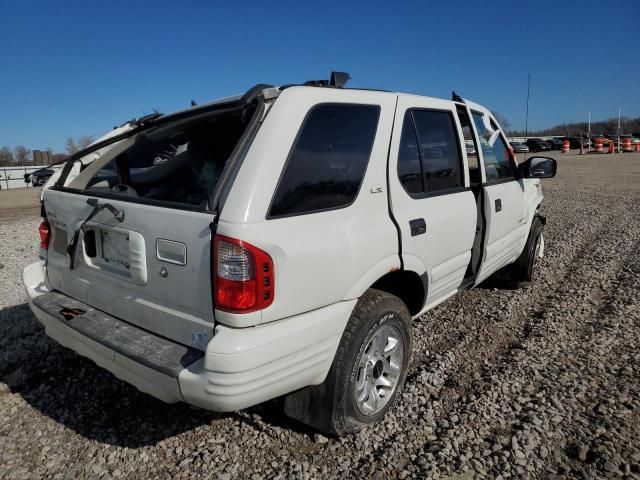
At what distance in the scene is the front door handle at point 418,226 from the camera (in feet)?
8.78

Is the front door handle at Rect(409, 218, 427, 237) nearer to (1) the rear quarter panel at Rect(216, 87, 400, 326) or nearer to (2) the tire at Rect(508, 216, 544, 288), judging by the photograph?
(1) the rear quarter panel at Rect(216, 87, 400, 326)

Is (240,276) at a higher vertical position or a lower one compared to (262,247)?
lower

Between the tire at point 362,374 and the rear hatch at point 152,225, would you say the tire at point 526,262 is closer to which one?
the tire at point 362,374

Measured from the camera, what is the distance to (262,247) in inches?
76.1

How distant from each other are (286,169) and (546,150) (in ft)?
170

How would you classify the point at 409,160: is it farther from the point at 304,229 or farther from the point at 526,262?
the point at 526,262

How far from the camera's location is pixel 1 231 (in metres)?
9.15

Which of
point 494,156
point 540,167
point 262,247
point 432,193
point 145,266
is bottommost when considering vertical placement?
point 145,266

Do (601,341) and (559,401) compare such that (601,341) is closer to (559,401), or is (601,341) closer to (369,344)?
(559,401)

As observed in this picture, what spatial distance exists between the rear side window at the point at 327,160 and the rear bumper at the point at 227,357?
518mm

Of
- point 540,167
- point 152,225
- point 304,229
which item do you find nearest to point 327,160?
point 304,229

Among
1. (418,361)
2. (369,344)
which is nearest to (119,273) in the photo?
(369,344)

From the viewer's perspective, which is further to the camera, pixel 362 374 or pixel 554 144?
pixel 554 144

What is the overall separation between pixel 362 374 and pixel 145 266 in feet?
4.21
